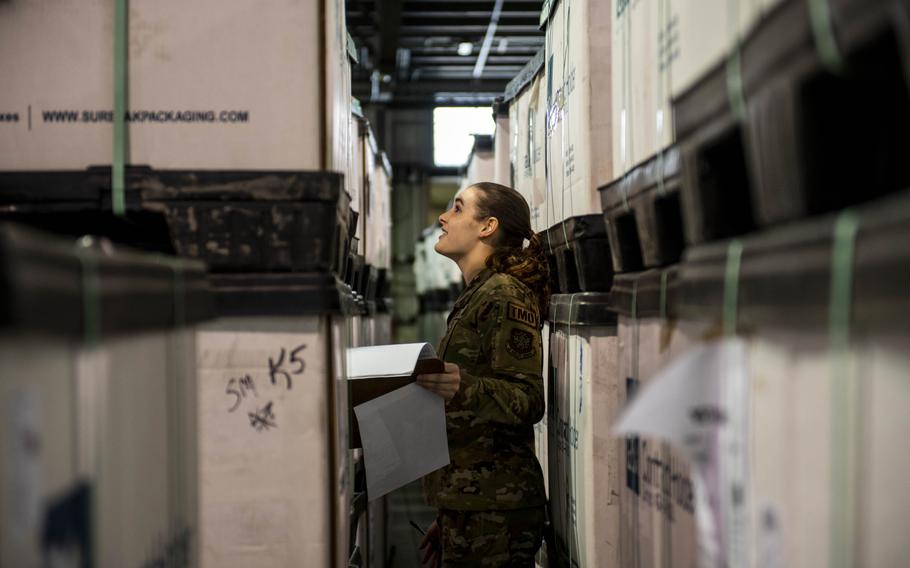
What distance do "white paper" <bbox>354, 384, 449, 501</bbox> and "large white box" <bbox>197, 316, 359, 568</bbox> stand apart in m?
0.72

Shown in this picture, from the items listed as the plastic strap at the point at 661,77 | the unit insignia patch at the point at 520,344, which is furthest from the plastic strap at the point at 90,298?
the unit insignia patch at the point at 520,344

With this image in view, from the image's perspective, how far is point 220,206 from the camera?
5.30ft

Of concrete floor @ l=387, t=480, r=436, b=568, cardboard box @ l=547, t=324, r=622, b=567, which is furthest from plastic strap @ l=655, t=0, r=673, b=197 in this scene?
concrete floor @ l=387, t=480, r=436, b=568

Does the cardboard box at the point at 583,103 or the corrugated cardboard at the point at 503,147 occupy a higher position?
the corrugated cardboard at the point at 503,147

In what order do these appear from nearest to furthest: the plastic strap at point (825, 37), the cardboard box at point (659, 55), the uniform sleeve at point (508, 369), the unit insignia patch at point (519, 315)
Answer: the plastic strap at point (825, 37)
the cardboard box at point (659, 55)
the uniform sleeve at point (508, 369)
the unit insignia patch at point (519, 315)

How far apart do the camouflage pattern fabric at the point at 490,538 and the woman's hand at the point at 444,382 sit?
47 centimetres

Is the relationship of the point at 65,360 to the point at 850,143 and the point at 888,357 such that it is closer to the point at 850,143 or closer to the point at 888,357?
the point at 888,357

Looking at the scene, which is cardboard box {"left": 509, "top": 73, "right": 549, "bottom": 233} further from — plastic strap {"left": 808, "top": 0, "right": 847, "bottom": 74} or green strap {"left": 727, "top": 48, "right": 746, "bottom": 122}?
plastic strap {"left": 808, "top": 0, "right": 847, "bottom": 74}

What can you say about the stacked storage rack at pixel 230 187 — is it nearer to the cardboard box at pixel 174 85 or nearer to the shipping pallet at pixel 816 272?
the cardboard box at pixel 174 85

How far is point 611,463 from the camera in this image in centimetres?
203

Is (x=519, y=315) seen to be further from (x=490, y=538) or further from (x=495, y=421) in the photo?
(x=490, y=538)

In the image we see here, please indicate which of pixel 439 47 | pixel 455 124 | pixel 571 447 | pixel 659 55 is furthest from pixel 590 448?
pixel 455 124

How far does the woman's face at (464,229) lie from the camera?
3064mm

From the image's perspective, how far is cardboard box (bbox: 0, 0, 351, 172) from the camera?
64.9 inches
